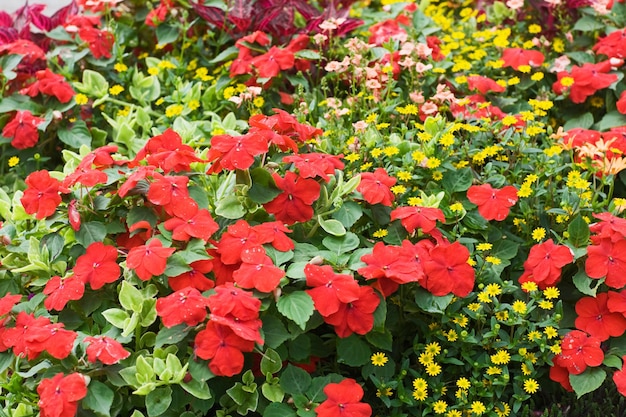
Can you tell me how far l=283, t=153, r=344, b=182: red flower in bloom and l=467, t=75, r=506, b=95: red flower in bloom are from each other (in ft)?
3.45

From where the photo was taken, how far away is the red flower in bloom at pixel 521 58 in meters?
3.43

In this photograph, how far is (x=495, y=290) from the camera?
2326 mm

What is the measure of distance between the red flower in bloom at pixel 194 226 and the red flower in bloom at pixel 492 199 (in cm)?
76

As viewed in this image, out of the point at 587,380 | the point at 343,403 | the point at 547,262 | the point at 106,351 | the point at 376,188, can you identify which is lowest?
the point at 587,380

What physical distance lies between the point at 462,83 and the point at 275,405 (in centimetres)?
172

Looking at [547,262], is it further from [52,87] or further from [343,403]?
[52,87]

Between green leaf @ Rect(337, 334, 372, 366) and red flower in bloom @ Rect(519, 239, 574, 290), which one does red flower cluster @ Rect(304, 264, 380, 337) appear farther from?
red flower in bloom @ Rect(519, 239, 574, 290)

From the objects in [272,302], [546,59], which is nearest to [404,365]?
[272,302]

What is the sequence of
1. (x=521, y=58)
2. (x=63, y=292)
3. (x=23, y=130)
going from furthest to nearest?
(x=521, y=58)
(x=23, y=130)
(x=63, y=292)

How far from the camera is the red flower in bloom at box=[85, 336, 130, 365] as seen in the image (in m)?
2.01

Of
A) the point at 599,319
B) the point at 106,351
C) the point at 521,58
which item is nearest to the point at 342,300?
the point at 106,351

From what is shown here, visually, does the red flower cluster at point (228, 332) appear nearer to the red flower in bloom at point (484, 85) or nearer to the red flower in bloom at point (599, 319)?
the red flower in bloom at point (599, 319)

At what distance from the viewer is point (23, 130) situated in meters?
3.20

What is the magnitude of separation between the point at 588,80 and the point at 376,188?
4.47ft
